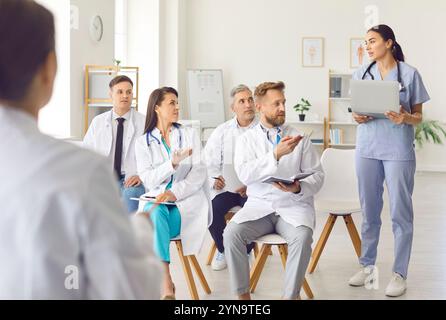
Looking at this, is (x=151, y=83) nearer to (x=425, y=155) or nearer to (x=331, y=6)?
(x=331, y=6)

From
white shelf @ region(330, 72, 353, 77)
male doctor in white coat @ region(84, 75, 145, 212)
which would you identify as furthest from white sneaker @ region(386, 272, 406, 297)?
white shelf @ region(330, 72, 353, 77)

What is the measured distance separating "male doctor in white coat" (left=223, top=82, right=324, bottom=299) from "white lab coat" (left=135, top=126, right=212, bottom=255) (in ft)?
0.85

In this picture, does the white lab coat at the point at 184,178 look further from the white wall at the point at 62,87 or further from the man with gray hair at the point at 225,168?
the white wall at the point at 62,87

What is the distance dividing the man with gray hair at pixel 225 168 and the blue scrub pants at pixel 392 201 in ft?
2.51

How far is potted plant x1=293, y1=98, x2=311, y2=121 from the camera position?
1064 centimetres

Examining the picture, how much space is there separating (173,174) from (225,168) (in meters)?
0.66

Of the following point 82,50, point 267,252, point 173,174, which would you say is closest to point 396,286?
point 267,252

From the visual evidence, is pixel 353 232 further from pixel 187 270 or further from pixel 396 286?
pixel 187 270

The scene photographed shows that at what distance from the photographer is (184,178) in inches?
145

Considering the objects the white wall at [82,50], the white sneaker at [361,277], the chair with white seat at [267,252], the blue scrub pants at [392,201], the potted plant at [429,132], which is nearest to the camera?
the chair with white seat at [267,252]

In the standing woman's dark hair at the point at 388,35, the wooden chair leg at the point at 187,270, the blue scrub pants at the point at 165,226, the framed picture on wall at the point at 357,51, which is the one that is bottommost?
the wooden chair leg at the point at 187,270

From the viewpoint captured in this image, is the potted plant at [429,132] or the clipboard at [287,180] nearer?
the clipboard at [287,180]

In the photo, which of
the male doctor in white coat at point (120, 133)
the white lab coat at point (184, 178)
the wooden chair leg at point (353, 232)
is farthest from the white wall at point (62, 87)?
the wooden chair leg at point (353, 232)

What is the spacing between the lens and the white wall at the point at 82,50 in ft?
20.6
